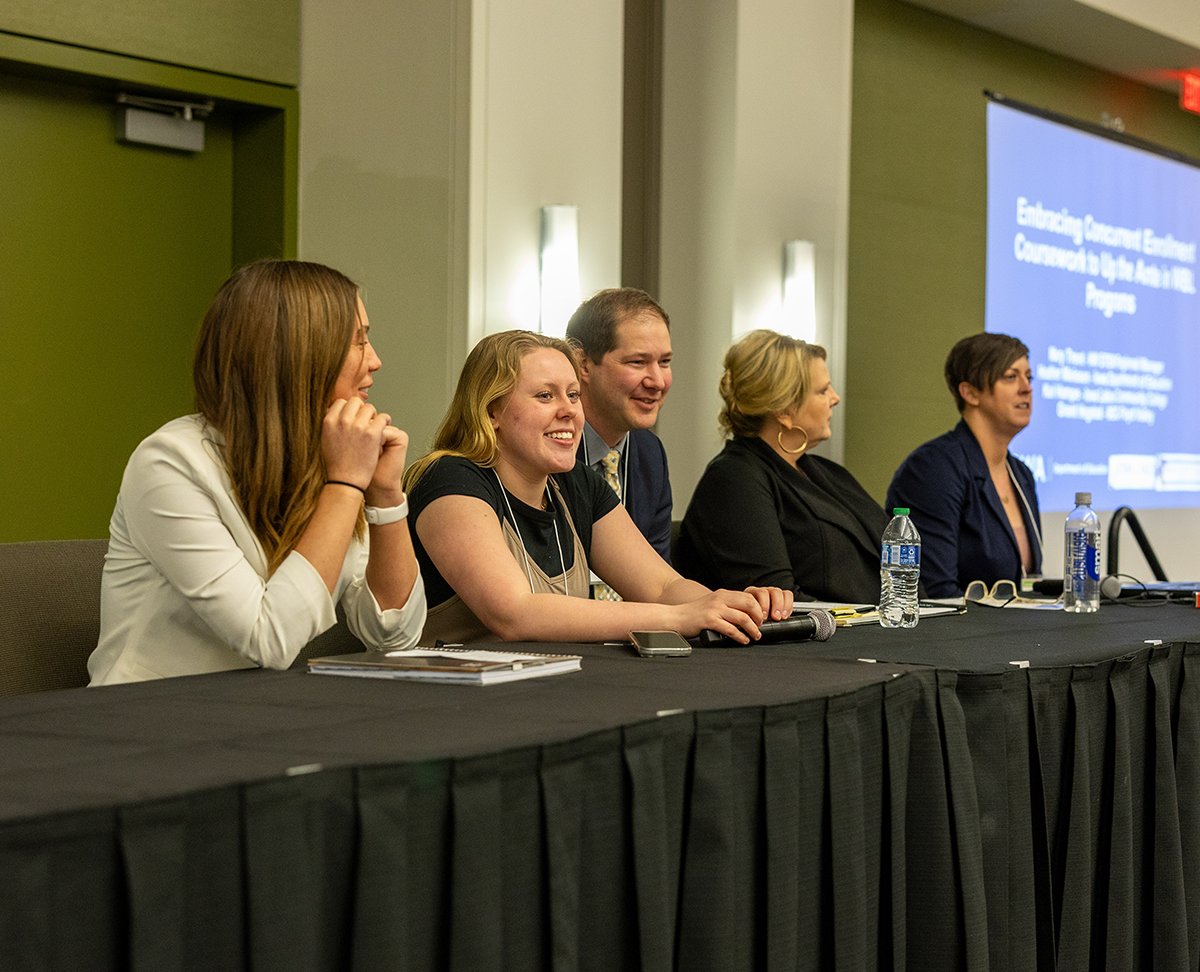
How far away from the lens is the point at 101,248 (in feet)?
12.2

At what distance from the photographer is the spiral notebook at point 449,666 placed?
1.57 meters

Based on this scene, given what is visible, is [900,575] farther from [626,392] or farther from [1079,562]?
[626,392]

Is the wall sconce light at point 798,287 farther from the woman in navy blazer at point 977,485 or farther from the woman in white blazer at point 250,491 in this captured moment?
the woman in white blazer at point 250,491

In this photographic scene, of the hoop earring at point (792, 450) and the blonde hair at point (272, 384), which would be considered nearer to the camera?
the blonde hair at point (272, 384)

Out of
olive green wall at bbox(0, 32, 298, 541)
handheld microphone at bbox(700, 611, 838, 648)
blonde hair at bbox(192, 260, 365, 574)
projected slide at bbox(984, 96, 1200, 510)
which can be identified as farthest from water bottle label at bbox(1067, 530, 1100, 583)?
projected slide at bbox(984, 96, 1200, 510)

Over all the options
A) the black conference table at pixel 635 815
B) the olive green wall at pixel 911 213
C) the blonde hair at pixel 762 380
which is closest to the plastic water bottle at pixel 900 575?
the black conference table at pixel 635 815

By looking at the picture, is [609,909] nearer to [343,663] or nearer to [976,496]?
[343,663]

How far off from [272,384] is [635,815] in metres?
0.83

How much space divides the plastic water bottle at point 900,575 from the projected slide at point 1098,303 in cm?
359

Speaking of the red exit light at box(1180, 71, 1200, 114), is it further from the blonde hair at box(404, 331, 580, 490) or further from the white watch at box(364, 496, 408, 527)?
the white watch at box(364, 496, 408, 527)

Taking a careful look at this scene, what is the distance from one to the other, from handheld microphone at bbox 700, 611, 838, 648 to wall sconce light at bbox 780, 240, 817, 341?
2.67 meters

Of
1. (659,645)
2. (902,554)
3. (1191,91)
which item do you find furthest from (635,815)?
(1191,91)

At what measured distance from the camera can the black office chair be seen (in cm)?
189

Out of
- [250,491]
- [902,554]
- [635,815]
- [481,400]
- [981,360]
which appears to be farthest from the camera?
[981,360]
